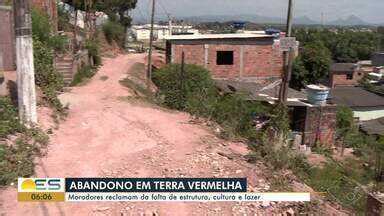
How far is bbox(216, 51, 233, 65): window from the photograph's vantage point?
81.4 ft

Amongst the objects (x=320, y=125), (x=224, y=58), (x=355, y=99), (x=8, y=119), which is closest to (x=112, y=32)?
(x=224, y=58)

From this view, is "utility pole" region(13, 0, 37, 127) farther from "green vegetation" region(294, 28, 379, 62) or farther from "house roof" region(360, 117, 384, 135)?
"green vegetation" region(294, 28, 379, 62)

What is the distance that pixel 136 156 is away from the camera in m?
8.64

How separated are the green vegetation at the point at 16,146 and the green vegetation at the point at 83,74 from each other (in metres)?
8.95

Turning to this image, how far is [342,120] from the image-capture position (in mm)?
19266

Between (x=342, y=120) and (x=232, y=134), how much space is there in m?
10.2

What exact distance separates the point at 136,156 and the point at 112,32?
31.5 meters

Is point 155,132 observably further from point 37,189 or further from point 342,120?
point 342,120

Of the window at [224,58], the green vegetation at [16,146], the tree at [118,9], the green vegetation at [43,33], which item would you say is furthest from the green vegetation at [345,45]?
the green vegetation at [16,146]

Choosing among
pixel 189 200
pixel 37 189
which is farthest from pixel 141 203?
pixel 37 189

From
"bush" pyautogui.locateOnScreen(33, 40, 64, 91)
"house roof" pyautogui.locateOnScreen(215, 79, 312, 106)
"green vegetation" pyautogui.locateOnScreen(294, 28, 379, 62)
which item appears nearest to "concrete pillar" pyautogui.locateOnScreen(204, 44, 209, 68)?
"house roof" pyautogui.locateOnScreen(215, 79, 312, 106)

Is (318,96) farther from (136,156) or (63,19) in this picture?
(63,19)

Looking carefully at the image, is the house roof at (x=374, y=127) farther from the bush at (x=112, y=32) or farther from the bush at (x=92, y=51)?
the bush at (x=112, y=32)

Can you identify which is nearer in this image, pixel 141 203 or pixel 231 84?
pixel 141 203
